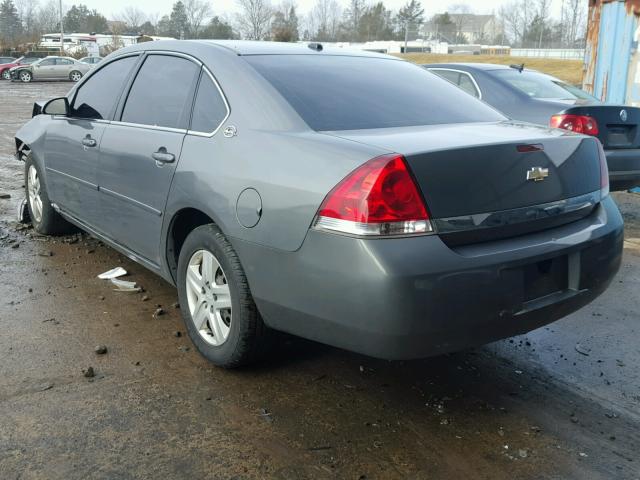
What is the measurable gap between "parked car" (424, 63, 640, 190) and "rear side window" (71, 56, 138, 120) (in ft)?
14.1

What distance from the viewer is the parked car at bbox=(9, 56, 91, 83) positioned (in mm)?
38906

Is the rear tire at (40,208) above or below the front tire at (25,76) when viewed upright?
below

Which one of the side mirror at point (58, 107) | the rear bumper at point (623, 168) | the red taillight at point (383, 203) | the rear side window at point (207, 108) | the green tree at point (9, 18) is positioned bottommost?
the rear bumper at point (623, 168)

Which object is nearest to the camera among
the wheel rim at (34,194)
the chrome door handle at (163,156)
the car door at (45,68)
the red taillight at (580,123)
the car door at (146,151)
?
the chrome door handle at (163,156)

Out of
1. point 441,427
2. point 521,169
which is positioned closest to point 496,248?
point 521,169

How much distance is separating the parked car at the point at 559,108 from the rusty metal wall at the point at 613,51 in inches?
59.7

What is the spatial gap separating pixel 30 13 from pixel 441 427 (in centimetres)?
11370

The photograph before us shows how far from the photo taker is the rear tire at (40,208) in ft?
18.3

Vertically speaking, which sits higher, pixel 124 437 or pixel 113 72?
pixel 113 72

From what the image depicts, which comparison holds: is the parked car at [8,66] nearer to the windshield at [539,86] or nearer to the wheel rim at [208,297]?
the windshield at [539,86]

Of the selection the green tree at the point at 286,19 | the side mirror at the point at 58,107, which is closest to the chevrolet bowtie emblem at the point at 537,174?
the side mirror at the point at 58,107

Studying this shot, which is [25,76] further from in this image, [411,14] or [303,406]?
[411,14]

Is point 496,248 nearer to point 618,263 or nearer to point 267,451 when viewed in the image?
point 618,263

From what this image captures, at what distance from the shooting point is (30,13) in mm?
100812
